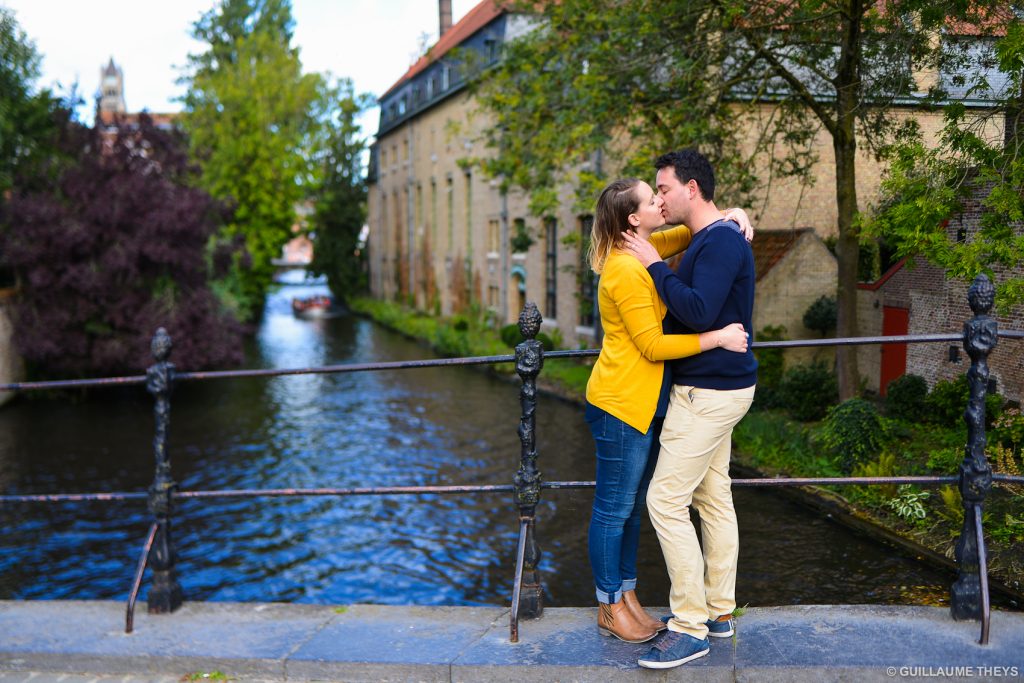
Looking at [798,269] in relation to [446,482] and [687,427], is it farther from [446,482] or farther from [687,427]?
[687,427]

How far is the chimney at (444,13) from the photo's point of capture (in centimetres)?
4344

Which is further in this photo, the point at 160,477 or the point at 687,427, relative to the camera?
the point at 160,477

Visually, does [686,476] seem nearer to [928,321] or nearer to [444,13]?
[928,321]

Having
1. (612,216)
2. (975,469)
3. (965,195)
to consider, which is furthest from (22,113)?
(975,469)

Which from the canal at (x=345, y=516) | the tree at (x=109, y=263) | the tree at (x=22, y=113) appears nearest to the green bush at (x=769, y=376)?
the canal at (x=345, y=516)

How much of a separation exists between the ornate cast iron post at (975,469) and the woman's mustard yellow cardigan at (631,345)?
→ 123cm

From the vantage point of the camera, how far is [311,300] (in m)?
52.3

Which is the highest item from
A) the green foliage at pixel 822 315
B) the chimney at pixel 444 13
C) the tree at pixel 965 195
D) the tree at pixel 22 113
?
the chimney at pixel 444 13

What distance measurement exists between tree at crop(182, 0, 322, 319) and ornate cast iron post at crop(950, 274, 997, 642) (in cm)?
3401

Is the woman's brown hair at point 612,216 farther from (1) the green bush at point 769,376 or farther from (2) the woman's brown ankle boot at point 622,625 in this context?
(1) the green bush at point 769,376

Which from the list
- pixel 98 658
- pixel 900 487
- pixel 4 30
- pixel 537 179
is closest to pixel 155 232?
pixel 4 30

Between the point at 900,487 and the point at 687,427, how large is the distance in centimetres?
823

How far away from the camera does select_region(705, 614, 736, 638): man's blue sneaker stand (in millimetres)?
3312

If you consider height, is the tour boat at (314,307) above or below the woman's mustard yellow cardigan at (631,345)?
below
